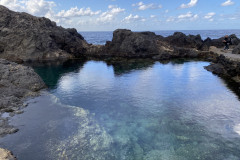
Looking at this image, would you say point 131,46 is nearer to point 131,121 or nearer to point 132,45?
point 132,45

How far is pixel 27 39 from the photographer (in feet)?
242

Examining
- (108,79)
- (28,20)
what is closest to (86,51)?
(28,20)

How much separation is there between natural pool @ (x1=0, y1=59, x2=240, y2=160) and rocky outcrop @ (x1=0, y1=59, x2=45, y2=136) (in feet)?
6.10

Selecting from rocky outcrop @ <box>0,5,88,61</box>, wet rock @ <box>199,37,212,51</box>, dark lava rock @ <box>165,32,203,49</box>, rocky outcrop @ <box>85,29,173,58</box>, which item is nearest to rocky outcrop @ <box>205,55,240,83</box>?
wet rock @ <box>199,37,212,51</box>

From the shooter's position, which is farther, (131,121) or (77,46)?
(77,46)

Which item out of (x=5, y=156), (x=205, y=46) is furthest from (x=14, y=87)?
(x=205, y=46)

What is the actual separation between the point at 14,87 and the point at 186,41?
76.8 metres

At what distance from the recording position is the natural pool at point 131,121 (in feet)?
66.7

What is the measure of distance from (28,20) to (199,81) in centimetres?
6806

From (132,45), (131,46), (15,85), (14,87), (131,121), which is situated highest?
(132,45)

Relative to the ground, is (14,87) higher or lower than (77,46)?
lower

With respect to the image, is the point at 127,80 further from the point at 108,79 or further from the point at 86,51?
the point at 86,51

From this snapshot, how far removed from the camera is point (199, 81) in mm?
45438

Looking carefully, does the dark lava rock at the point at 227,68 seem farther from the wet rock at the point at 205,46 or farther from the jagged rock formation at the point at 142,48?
the wet rock at the point at 205,46
